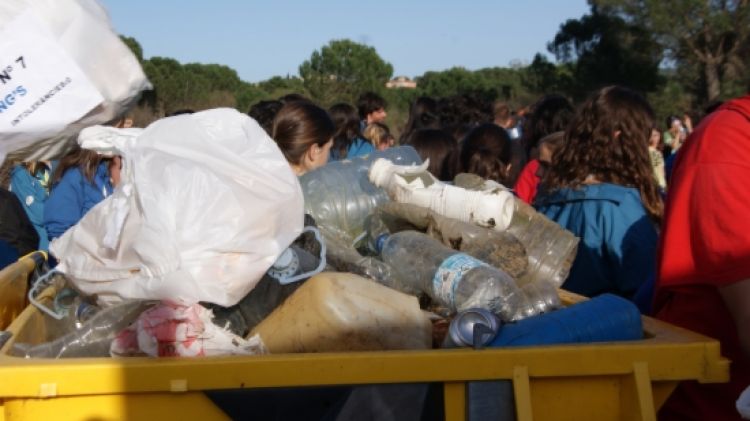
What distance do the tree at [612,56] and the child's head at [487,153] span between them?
2953 centimetres

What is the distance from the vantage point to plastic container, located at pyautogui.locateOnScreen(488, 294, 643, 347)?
192 cm

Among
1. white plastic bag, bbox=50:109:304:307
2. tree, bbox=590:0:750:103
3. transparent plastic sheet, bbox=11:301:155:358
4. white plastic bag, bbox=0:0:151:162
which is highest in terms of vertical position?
white plastic bag, bbox=0:0:151:162

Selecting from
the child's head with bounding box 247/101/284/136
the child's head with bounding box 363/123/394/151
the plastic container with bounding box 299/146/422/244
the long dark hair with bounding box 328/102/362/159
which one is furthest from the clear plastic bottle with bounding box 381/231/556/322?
the child's head with bounding box 363/123/394/151

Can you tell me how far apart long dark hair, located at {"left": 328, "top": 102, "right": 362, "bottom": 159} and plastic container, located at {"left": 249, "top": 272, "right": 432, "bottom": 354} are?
16.7 ft

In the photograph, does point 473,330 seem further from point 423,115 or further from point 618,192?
point 423,115

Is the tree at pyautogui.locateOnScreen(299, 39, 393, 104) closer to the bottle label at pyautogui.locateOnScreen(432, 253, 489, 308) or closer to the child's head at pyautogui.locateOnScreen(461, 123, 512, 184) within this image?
the child's head at pyautogui.locateOnScreen(461, 123, 512, 184)

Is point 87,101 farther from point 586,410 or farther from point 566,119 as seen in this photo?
point 566,119

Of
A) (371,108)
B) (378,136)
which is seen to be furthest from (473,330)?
(371,108)

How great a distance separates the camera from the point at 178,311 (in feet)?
6.31

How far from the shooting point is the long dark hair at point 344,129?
288 inches

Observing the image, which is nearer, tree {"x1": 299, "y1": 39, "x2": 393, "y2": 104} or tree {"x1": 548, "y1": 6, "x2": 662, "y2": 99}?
tree {"x1": 299, "y1": 39, "x2": 393, "y2": 104}

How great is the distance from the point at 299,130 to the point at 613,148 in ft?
4.71

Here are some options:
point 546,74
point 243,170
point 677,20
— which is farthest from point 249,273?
point 546,74

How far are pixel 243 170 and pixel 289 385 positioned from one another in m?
0.60
